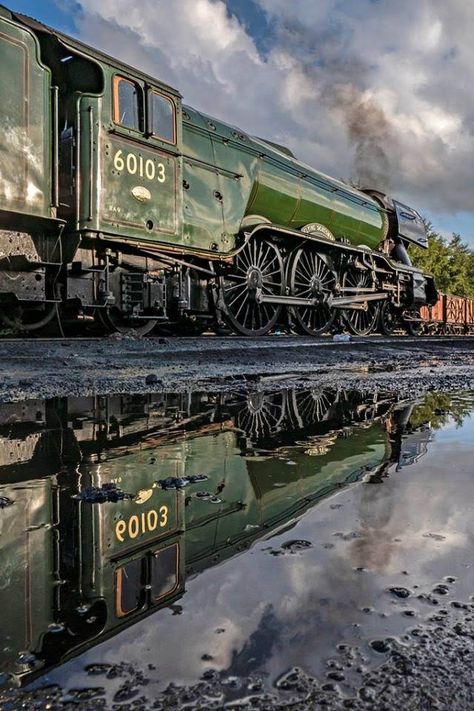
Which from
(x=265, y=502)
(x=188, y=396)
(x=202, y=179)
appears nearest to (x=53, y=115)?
(x=202, y=179)

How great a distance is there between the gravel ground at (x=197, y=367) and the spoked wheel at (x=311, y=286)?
3181 mm

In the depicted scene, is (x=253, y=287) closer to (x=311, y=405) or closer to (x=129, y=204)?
(x=129, y=204)

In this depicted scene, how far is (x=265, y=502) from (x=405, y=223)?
15.6 m

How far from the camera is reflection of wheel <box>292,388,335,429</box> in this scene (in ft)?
9.10

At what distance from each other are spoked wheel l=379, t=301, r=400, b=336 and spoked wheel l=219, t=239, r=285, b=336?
4.69 metres

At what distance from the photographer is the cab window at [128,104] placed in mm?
6953

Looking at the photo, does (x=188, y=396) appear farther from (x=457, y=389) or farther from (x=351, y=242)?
(x=351, y=242)

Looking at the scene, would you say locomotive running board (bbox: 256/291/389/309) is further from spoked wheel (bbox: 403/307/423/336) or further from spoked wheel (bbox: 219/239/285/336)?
spoked wheel (bbox: 403/307/423/336)

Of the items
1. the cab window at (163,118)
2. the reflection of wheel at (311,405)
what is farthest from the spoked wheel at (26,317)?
the reflection of wheel at (311,405)

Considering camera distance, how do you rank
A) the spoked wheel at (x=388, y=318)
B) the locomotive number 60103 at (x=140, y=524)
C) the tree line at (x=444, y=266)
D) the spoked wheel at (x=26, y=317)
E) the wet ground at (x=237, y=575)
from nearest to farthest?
1. the wet ground at (x=237, y=575)
2. the locomotive number 60103 at (x=140, y=524)
3. the spoked wheel at (x=26, y=317)
4. the spoked wheel at (x=388, y=318)
5. the tree line at (x=444, y=266)

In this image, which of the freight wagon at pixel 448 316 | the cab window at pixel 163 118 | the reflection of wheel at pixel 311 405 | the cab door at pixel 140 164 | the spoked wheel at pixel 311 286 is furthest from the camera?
the freight wagon at pixel 448 316

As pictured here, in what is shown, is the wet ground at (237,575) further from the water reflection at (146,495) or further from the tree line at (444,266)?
the tree line at (444,266)

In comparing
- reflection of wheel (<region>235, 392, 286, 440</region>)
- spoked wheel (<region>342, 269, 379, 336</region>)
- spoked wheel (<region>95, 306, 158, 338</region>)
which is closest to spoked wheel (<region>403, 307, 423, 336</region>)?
spoked wheel (<region>342, 269, 379, 336</region>)

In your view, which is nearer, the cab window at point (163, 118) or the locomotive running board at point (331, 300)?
the cab window at point (163, 118)
